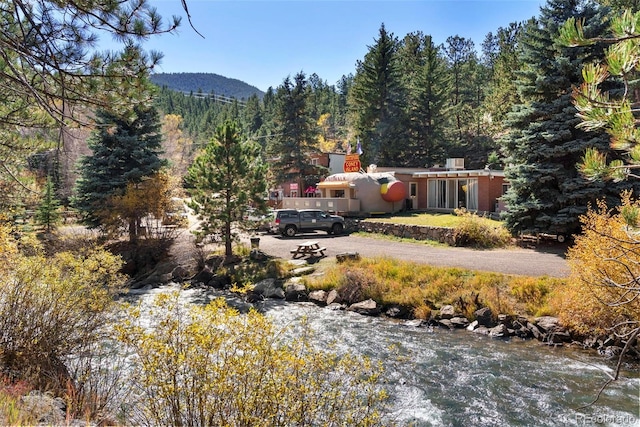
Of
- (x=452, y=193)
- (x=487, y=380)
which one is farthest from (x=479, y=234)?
(x=487, y=380)

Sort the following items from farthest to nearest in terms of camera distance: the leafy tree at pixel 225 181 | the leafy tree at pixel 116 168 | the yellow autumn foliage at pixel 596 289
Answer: the leafy tree at pixel 116 168 < the leafy tree at pixel 225 181 < the yellow autumn foliage at pixel 596 289

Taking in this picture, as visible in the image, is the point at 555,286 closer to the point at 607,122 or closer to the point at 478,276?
the point at 478,276

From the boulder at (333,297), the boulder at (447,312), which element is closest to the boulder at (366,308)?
the boulder at (333,297)

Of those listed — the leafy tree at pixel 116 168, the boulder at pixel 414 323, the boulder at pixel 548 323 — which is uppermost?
the leafy tree at pixel 116 168

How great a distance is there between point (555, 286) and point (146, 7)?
12181mm

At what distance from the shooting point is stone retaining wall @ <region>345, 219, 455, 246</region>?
65.7 ft

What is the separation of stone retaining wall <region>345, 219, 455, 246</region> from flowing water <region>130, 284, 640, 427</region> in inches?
360

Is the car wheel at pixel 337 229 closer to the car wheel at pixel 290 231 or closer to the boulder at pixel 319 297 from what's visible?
the car wheel at pixel 290 231

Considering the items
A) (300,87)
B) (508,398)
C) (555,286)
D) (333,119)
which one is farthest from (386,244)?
(333,119)

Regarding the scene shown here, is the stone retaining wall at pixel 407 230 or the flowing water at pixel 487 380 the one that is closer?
the flowing water at pixel 487 380

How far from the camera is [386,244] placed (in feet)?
68.3

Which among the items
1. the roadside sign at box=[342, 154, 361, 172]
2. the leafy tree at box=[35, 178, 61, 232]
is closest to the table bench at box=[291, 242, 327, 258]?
the roadside sign at box=[342, 154, 361, 172]

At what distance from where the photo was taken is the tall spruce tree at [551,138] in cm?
1659

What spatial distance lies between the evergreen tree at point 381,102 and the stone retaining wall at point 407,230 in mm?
15852
